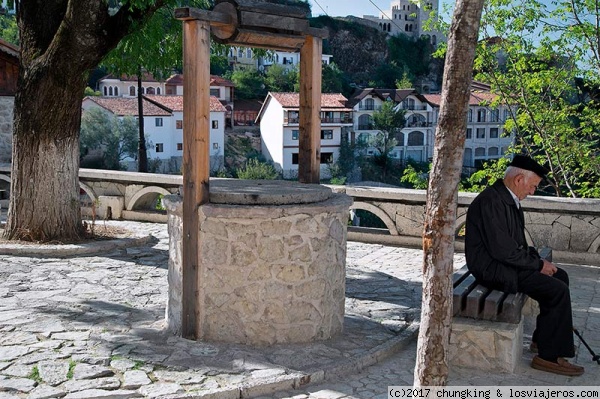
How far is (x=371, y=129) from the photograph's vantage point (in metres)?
66.4

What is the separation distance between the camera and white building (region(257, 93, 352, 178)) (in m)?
59.2

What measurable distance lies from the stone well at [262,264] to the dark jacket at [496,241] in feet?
3.42

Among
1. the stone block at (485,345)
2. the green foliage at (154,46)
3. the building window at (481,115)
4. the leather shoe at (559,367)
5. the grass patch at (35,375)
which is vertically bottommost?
the leather shoe at (559,367)

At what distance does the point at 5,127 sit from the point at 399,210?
415 inches

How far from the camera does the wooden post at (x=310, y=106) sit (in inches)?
260

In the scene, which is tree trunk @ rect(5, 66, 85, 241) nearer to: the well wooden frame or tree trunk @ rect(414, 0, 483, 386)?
the well wooden frame

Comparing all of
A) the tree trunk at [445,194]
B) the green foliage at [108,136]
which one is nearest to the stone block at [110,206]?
the tree trunk at [445,194]

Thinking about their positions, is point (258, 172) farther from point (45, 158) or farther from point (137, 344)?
point (137, 344)

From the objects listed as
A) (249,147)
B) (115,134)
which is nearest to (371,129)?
(249,147)

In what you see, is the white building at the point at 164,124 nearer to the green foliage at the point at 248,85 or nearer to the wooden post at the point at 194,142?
the green foliage at the point at 248,85

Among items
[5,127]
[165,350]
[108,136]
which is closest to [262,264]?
[165,350]

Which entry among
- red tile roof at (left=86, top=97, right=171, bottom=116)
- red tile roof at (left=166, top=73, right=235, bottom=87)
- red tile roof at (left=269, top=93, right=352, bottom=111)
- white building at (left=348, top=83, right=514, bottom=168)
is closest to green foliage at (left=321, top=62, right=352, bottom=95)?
white building at (left=348, top=83, right=514, bottom=168)

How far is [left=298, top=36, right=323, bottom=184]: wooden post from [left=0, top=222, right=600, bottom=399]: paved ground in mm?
1408

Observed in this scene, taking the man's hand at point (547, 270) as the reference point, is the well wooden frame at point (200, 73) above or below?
above
